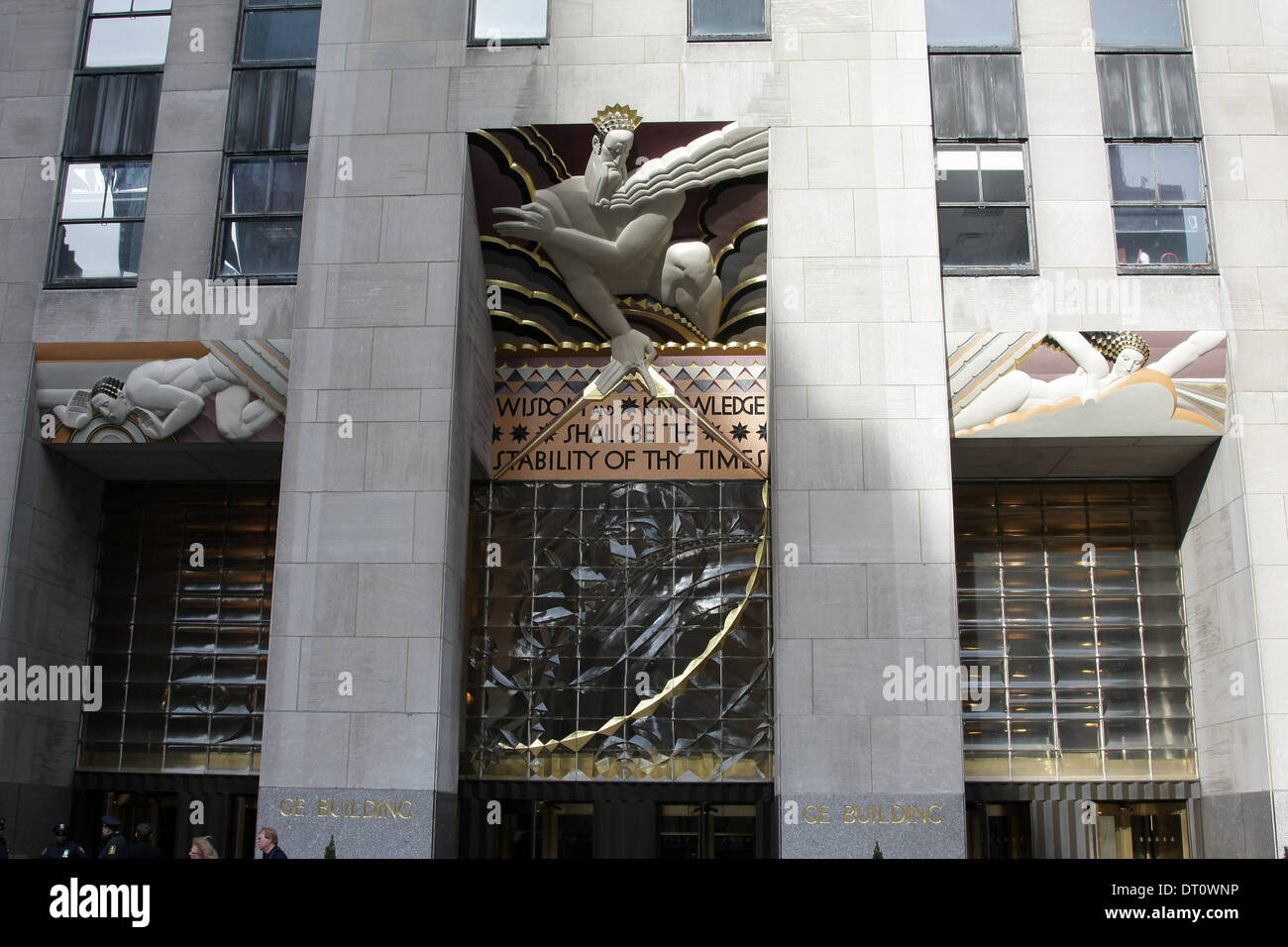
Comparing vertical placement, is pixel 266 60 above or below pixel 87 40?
below

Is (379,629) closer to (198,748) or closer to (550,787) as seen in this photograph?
(550,787)

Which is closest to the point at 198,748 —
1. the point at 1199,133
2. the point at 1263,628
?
the point at 1263,628

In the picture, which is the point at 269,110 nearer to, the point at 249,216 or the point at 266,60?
the point at 266,60

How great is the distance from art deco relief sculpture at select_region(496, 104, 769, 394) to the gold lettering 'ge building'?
0.07 meters

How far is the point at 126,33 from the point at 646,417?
11457mm

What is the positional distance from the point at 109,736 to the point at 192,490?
175 inches

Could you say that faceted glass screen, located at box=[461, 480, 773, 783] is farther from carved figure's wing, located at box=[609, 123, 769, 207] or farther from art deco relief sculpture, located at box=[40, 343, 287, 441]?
carved figure's wing, located at box=[609, 123, 769, 207]

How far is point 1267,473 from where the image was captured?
1883 centimetres

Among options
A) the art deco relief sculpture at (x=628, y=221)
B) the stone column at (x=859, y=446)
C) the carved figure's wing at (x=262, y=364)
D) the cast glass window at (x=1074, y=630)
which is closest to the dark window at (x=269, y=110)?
the carved figure's wing at (x=262, y=364)

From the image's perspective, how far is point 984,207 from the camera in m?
20.2

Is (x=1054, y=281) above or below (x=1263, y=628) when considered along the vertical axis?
above

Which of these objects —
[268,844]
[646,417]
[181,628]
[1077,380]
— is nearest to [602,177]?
[646,417]

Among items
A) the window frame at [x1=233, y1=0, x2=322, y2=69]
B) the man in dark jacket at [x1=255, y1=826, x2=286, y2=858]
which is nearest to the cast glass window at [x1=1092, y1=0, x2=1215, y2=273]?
the window frame at [x1=233, y1=0, x2=322, y2=69]
